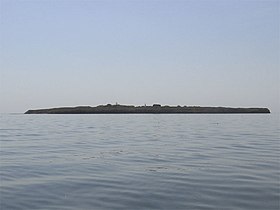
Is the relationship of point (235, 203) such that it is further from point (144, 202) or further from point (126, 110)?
point (126, 110)

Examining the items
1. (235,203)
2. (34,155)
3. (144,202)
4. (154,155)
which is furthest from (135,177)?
(34,155)

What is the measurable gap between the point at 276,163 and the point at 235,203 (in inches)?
294

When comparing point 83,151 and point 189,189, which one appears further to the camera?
point 83,151

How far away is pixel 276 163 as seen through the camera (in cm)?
1619

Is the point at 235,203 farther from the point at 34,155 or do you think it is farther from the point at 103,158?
the point at 34,155

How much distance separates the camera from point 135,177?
42.2 feet

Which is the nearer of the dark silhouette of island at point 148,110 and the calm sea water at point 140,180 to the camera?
the calm sea water at point 140,180

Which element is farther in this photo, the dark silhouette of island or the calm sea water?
the dark silhouette of island

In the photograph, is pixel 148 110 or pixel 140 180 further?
pixel 148 110

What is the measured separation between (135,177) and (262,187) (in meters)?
4.04

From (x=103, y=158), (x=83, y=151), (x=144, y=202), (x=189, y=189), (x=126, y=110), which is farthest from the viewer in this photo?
(x=126, y=110)

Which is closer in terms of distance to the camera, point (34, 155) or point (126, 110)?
point (34, 155)

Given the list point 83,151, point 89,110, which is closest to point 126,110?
point 89,110

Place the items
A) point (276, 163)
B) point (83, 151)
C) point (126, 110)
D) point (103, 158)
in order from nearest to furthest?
point (276, 163)
point (103, 158)
point (83, 151)
point (126, 110)
